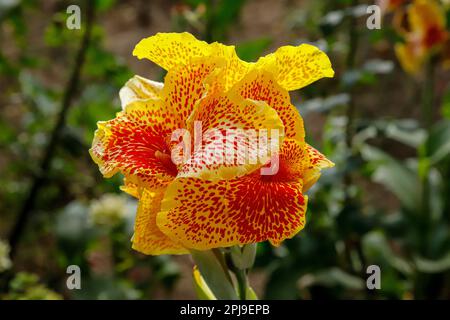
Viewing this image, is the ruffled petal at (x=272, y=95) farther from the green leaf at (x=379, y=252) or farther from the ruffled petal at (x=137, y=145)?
the green leaf at (x=379, y=252)

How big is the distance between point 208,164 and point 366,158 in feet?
3.01

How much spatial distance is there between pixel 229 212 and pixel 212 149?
45 mm

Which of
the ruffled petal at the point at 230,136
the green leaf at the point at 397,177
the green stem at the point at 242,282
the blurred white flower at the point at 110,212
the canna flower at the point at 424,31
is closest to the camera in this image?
the ruffled petal at the point at 230,136

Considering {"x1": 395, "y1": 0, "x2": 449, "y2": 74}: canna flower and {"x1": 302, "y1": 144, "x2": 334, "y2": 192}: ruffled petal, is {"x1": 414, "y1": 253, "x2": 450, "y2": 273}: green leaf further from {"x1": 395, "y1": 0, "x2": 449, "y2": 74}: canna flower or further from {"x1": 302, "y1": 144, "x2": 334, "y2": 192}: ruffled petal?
{"x1": 302, "y1": 144, "x2": 334, "y2": 192}: ruffled petal

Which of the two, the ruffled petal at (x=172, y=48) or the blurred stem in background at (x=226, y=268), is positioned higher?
the ruffled petal at (x=172, y=48)

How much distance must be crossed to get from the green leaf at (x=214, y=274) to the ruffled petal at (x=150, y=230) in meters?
0.01

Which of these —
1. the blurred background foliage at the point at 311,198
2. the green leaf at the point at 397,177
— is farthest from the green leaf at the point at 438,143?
the green leaf at the point at 397,177

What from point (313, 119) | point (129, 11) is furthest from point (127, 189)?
point (129, 11)

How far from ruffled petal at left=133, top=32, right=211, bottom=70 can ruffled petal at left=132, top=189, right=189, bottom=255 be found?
0.32ft

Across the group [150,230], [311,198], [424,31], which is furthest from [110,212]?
[424,31]

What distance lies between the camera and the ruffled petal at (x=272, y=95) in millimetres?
409

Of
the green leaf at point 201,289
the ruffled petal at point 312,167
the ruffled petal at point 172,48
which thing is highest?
the ruffled petal at point 172,48

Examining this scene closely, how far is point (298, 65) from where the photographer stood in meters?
0.43

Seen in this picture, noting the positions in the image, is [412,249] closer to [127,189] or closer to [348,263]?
[348,263]
